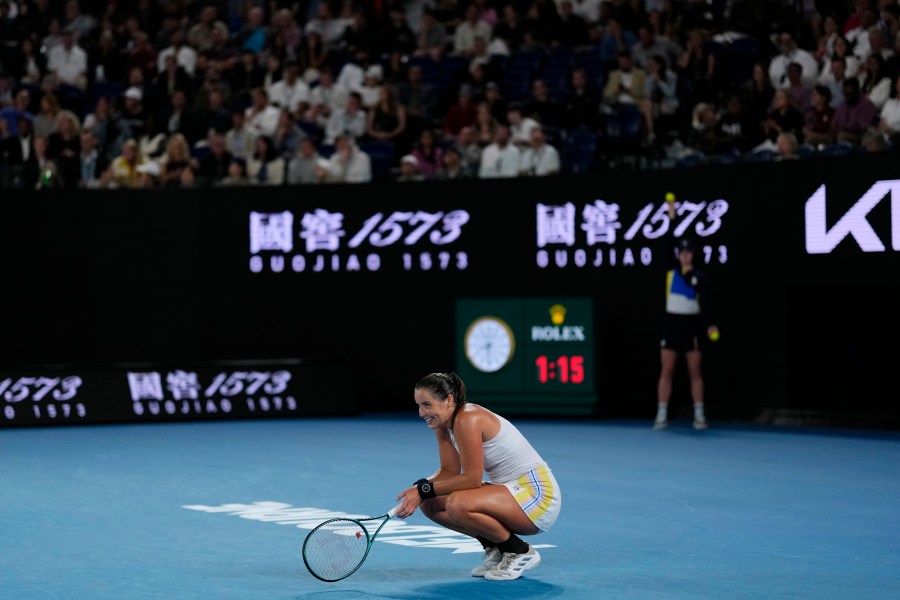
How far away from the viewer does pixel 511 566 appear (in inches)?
289

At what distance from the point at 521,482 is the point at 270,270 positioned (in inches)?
474

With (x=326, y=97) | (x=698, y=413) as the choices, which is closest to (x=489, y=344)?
(x=698, y=413)

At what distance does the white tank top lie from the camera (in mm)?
7422

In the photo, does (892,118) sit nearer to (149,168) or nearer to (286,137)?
(286,137)

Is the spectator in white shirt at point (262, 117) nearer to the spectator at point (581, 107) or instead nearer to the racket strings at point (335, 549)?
the spectator at point (581, 107)

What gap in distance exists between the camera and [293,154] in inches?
759

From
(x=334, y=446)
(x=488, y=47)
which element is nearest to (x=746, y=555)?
(x=334, y=446)

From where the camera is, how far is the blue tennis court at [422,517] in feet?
24.0

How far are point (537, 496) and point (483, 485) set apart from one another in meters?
0.30

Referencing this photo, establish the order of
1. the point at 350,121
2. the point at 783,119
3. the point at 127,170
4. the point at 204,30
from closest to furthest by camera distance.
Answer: the point at 783,119 → the point at 127,170 → the point at 350,121 → the point at 204,30

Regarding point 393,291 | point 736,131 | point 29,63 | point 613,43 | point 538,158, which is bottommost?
point 393,291

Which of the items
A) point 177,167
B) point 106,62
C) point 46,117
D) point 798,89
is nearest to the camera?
point 798,89

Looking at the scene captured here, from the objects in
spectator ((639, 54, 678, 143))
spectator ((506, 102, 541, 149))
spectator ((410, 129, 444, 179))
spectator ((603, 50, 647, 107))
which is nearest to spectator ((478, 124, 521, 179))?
spectator ((506, 102, 541, 149))

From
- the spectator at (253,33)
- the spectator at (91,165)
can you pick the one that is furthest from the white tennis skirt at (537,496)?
the spectator at (253,33)
